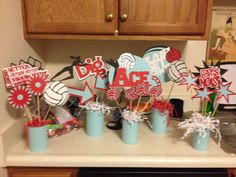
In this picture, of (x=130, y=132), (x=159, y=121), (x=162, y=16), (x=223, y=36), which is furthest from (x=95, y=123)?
(x=223, y=36)

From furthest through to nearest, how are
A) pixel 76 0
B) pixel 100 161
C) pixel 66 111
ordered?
pixel 66 111 → pixel 76 0 → pixel 100 161

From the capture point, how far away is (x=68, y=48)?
5.03ft

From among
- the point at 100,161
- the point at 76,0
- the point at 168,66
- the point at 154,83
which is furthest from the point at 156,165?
the point at 76,0

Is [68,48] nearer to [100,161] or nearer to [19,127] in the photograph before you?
[19,127]

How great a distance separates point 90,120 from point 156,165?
15.4 inches

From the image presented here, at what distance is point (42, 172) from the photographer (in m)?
1.06

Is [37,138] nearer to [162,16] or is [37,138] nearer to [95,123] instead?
[95,123]

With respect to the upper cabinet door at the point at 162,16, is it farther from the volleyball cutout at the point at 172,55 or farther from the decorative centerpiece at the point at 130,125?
the decorative centerpiece at the point at 130,125

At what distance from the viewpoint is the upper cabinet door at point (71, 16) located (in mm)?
1137

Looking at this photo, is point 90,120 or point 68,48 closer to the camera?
point 90,120

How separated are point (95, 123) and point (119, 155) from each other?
0.23 metres

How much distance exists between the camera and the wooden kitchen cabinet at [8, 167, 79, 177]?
106cm

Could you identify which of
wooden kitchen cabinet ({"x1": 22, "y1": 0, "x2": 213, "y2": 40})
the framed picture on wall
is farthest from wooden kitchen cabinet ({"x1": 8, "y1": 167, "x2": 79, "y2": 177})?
the framed picture on wall

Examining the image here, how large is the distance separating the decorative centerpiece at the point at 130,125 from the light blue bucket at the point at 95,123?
14cm
